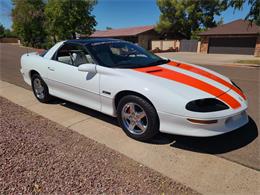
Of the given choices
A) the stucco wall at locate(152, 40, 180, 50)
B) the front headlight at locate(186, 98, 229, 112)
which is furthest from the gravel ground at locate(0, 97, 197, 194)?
the stucco wall at locate(152, 40, 180, 50)

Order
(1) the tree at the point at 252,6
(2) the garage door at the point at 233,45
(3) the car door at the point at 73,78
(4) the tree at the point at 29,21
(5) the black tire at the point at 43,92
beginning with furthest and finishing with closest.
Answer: (4) the tree at the point at 29,21 < (2) the garage door at the point at 233,45 < (1) the tree at the point at 252,6 < (5) the black tire at the point at 43,92 < (3) the car door at the point at 73,78

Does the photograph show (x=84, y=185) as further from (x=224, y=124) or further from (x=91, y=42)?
(x=91, y=42)

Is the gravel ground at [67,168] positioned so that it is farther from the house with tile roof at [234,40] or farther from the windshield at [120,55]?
the house with tile roof at [234,40]

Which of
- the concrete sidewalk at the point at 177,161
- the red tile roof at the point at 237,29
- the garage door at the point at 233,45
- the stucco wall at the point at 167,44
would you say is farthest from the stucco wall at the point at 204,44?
the concrete sidewalk at the point at 177,161

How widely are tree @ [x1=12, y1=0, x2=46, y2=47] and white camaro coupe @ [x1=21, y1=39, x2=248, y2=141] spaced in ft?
120

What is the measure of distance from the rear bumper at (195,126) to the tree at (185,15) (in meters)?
37.1

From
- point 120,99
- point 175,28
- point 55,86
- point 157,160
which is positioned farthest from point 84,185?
point 175,28

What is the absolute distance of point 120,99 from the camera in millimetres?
3324

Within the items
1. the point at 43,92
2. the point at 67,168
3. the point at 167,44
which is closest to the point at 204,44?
the point at 167,44

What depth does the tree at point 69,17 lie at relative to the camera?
27.7 meters

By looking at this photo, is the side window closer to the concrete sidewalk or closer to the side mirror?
the side mirror

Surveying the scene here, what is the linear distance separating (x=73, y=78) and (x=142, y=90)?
4.92 ft

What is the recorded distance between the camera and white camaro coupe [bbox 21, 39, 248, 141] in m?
2.76

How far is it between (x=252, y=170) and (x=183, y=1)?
Answer: 4001 centimetres
